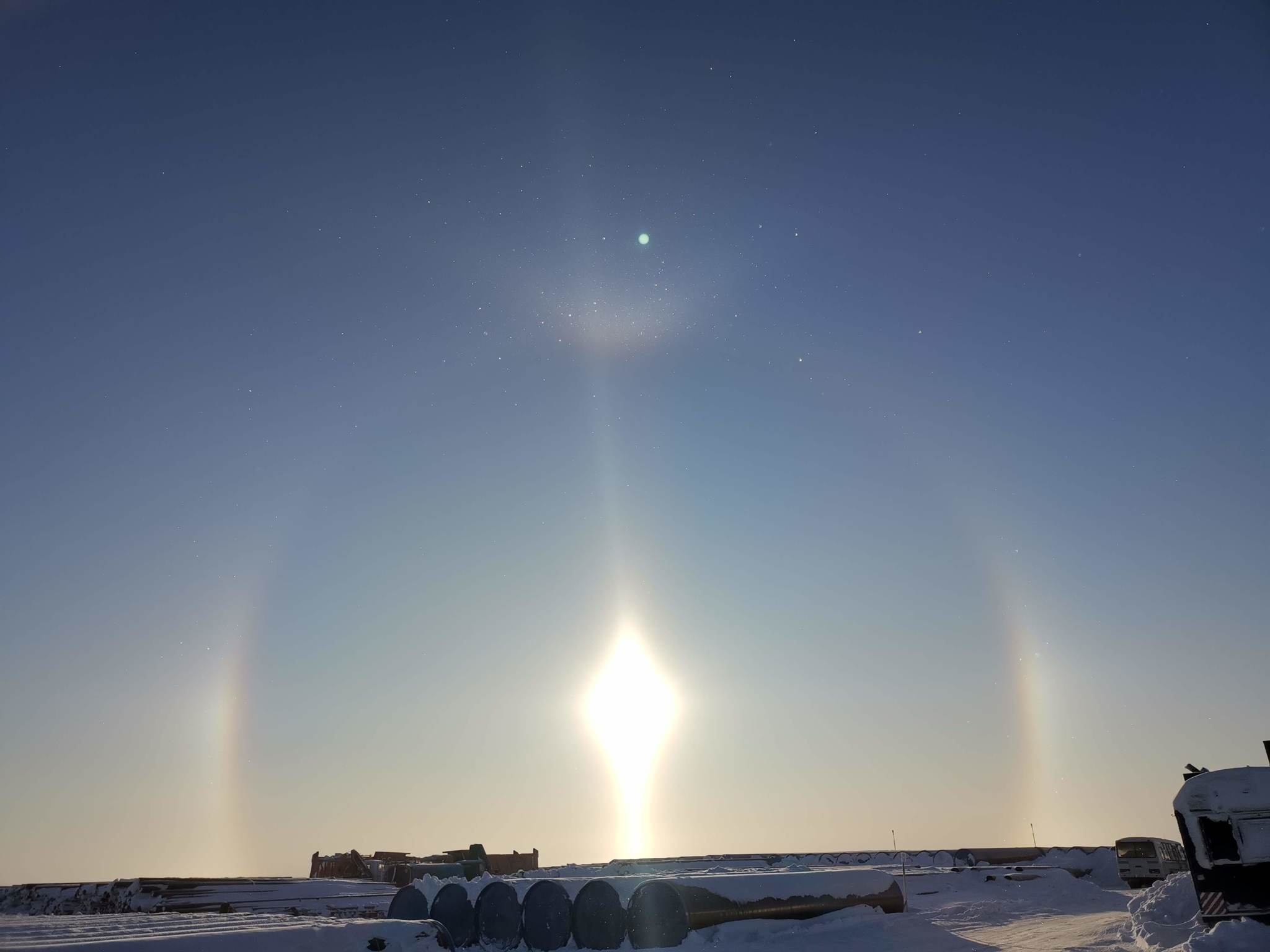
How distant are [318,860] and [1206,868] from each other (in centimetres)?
4742

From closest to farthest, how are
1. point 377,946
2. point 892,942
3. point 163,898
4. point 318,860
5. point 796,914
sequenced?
1. point 377,946
2. point 892,942
3. point 796,914
4. point 163,898
5. point 318,860

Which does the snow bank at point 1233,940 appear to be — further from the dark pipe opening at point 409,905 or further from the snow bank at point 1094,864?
the snow bank at point 1094,864

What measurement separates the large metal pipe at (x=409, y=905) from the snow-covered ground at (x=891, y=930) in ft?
19.6

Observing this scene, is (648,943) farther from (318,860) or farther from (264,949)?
(318,860)

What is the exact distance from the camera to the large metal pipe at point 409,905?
22062 mm

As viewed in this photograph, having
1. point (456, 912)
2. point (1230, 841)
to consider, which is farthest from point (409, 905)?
point (1230, 841)

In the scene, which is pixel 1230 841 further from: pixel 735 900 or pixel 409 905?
pixel 409 905

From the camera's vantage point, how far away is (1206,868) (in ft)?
60.9

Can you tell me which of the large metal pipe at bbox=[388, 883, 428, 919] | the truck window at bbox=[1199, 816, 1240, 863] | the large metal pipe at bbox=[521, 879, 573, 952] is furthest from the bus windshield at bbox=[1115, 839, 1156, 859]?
the large metal pipe at bbox=[388, 883, 428, 919]

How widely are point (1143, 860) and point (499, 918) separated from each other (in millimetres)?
35149

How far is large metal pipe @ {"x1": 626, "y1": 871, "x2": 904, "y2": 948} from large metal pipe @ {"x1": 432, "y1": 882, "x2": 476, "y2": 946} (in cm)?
410

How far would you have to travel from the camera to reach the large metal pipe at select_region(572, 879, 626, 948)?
20719mm

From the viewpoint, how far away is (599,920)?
68.4 feet

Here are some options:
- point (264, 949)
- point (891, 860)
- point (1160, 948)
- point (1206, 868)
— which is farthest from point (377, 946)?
point (891, 860)
